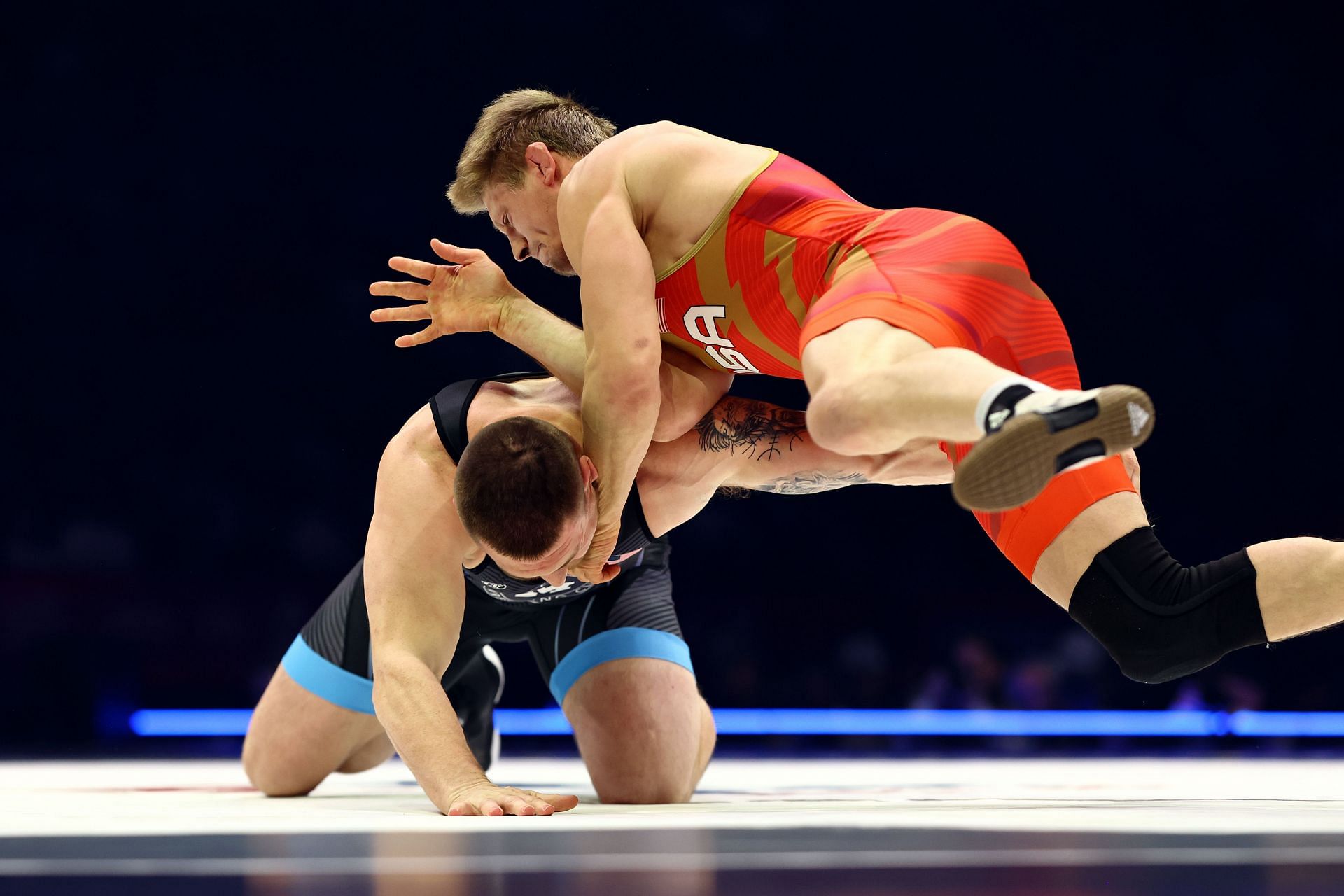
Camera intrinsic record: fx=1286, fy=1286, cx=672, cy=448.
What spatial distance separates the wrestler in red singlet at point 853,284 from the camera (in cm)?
179

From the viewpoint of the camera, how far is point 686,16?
4.89 m

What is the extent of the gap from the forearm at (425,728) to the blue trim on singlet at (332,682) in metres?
0.67

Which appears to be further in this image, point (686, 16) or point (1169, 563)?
→ point (686, 16)

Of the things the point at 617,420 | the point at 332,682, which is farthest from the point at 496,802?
the point at 332,682

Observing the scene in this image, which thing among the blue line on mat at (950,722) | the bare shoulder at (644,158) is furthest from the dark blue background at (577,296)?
the bare shoulder at (644,158)

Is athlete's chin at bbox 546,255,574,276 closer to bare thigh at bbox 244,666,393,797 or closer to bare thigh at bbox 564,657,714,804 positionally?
bare thigh at bbox 564,657,714,804

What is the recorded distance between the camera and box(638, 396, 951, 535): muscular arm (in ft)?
7.47

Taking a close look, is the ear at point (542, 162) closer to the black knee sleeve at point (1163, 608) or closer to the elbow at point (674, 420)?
the elbow at point (674, 420)

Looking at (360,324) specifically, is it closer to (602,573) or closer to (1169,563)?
(602,573)

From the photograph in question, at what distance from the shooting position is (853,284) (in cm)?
176

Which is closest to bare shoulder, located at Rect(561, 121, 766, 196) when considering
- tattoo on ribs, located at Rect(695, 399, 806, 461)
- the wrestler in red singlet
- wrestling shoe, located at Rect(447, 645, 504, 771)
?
the wrestler in red singlet

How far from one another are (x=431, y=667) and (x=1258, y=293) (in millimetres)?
3923

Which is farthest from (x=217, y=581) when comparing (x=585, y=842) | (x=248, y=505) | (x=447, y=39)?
(x=585, y=842)

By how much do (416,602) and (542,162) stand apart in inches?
32.7
